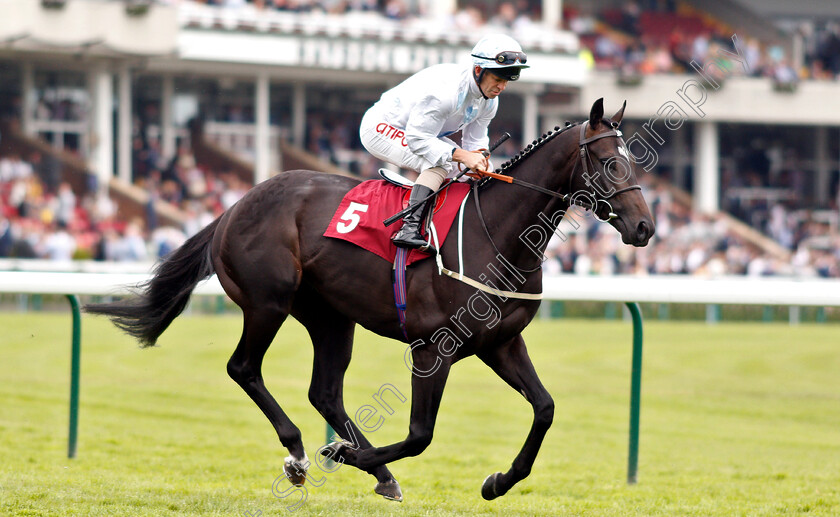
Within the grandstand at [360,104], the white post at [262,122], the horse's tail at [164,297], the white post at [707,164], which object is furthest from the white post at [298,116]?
the horse's tail at [164,297]

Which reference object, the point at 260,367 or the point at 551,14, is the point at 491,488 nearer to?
the point at 260,367

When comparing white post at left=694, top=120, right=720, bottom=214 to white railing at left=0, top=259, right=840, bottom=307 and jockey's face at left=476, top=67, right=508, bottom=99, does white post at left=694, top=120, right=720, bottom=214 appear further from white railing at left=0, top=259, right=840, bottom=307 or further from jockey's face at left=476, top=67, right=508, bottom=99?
jockey's face at left=476, top=67, right=508, bottom=99

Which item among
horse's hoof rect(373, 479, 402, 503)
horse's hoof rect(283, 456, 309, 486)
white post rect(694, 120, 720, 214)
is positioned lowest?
white post rect(694, 120, 720, 214)

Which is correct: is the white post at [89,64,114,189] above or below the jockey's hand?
A: below

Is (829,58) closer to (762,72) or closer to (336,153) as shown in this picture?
(762,72)

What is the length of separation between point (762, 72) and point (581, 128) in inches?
902

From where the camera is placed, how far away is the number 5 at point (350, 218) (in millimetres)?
4430

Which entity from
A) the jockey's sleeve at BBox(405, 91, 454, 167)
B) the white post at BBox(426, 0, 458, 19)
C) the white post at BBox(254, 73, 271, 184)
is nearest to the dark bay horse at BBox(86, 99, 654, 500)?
the jockey's sleeve at BBox(405, 91, 454, 167)

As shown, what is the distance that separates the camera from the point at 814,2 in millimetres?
28750

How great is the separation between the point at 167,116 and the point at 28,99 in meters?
2.78

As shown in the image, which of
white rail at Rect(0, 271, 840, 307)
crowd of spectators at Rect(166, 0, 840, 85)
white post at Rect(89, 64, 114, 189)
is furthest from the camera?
crowd of spectators at Rect(166, 0, 840, 85)

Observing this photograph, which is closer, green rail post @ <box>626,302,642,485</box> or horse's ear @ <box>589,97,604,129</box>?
horse's ear @ <box>589,97,604,129</box>

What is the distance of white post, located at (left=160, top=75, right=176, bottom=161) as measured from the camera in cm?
2169

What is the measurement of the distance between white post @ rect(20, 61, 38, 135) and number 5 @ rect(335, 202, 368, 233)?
1703 cm
